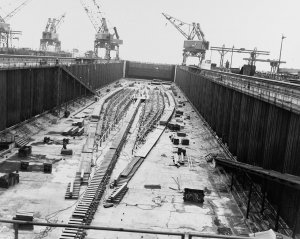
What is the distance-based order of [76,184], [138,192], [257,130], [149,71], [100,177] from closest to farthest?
[76,184], [138,192], [100,177], [257,130], [149,71]

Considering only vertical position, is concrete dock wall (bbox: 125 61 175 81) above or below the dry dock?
above

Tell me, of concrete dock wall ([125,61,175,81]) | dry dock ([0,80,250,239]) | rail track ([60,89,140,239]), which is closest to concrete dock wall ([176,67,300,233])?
dry dock ([0,80,250,239])

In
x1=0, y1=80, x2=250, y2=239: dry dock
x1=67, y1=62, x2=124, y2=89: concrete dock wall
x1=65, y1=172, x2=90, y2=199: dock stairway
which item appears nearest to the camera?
x1=0, y1=80, x2=250, y2=239: dry dock

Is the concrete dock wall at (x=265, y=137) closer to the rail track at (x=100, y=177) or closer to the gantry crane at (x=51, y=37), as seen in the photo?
the rail track at (x=100, y=177)

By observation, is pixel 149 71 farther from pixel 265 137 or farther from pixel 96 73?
pixel 265 137

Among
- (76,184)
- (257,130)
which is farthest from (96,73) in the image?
(76,184)

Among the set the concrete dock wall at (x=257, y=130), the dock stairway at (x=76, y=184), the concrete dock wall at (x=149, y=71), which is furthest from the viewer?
the concrete dock wall at (x=149, y=71)

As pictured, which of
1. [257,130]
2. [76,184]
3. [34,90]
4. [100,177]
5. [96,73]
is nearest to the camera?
[76,184]

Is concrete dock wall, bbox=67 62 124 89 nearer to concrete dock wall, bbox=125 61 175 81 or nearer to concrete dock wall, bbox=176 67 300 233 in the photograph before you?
concrete dock wall, bbox=125 61 175 81

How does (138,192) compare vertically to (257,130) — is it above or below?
below

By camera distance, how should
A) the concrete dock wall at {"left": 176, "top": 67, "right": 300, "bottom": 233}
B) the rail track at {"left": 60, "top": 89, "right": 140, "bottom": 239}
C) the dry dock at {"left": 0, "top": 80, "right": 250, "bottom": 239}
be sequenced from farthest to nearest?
the dry dock at {"left": 0, "top": 80, "right": 250, "bottom": 239}, the concrete dock wall at {"left": 176, "top": 67, "right": 300, "bottom": 233}, the rail track at {"left": 60, "top": 89, "right": 140, "bottom": 239}

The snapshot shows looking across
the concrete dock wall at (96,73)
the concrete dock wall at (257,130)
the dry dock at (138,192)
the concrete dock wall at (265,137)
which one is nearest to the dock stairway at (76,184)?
the dry dock at (138,192)

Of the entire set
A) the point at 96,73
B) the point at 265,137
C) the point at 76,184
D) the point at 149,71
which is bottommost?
the point at 76,184

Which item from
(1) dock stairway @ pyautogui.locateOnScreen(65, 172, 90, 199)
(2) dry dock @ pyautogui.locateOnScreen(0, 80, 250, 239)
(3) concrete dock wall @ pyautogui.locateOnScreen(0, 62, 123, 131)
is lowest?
(2) dry dock @ pyautogui.locateOnScreen(0, 80, 250, 239)
